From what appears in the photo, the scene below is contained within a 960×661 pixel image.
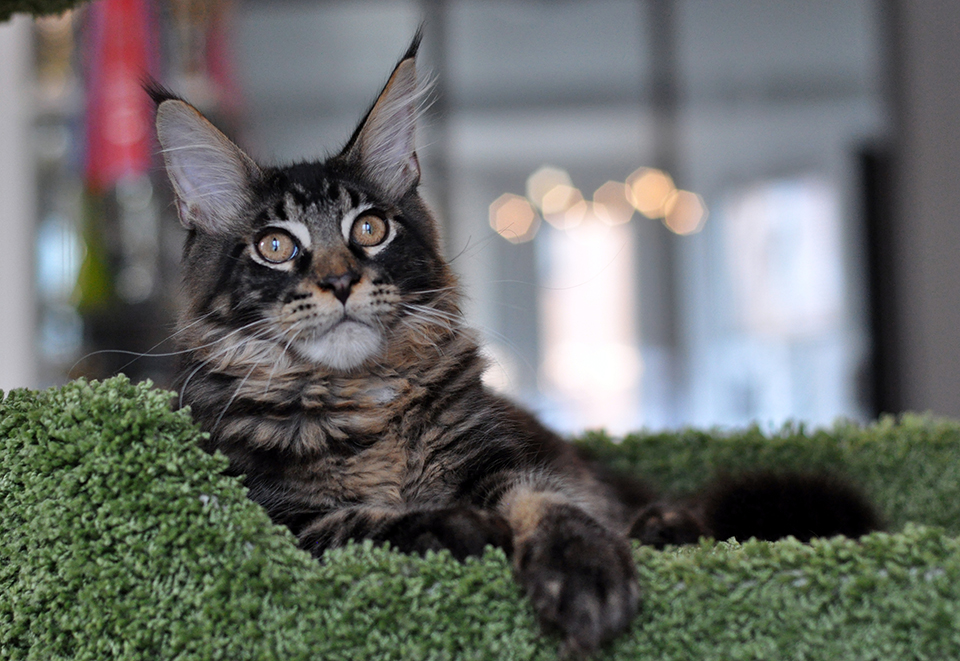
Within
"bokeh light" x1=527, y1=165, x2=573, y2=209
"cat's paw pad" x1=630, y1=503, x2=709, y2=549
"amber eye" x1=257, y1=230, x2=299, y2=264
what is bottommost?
"cat's paw pad" x1=630, y1=503, x2=709, y2=549

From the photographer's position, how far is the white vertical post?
10.9ft

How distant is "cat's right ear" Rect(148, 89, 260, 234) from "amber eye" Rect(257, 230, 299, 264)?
0.11 metres

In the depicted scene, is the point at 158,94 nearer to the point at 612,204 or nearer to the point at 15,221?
the point at 15,221

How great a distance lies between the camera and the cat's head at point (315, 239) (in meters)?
1.03

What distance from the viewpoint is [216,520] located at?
31.4 inches

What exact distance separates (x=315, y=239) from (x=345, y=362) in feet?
0.58

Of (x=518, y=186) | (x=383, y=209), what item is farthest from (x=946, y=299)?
(x=383, y=209)

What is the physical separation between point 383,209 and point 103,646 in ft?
2.14

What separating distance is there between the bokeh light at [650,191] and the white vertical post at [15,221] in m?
2.98

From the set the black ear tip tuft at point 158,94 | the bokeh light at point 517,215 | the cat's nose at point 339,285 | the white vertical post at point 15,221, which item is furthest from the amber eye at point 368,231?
the bokeh light at point 517,215

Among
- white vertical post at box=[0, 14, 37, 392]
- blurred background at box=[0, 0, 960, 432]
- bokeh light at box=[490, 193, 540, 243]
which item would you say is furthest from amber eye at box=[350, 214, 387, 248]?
bokeh light at box=[490, 193, 540, 243]

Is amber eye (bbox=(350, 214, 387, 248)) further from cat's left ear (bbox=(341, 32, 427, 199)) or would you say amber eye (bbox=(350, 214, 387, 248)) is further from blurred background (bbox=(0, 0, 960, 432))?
blurred background (bbox=(0, 0, 960, 432))

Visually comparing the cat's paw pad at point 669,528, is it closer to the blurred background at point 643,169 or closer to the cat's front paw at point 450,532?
the cat's front paw at point 450,532

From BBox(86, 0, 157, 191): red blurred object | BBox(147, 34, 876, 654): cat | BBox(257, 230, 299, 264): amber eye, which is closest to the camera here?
BBox(147, 34, 876, 654): cat
